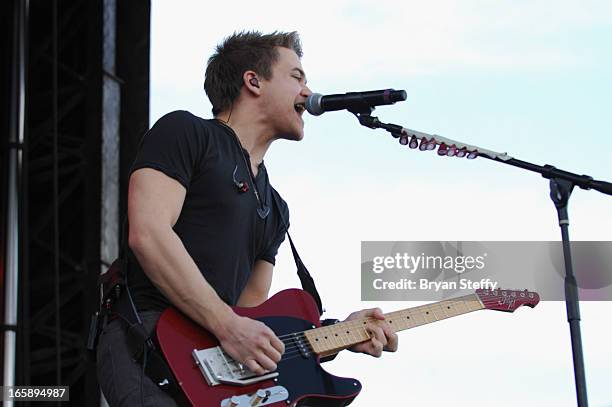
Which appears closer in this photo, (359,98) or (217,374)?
(217,374)

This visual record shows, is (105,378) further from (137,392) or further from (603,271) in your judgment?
(603,271)

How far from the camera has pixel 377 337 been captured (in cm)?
335

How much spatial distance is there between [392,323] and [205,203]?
860mm

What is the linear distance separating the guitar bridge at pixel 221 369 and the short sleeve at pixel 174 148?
0.52 m

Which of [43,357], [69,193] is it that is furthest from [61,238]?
[43,357]

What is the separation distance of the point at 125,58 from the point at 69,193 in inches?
35.4

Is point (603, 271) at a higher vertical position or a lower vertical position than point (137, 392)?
higher

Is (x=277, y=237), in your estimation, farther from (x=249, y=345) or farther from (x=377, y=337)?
(x=249, y=345)

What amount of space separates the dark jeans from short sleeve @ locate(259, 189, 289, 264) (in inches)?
26.7

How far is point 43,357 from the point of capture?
5789 mm

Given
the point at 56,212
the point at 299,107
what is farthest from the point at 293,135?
the point at 56,212

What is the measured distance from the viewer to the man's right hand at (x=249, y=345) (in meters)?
2.86

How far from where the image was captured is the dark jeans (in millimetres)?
2779

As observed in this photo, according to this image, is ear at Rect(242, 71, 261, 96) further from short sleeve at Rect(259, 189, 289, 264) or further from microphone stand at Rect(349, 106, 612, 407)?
microphone stand at Rect(349, 106, 612, 407)
